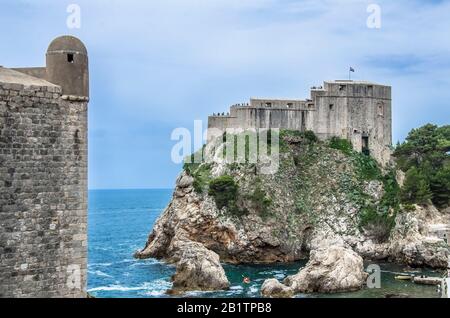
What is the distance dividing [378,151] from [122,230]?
53057mm

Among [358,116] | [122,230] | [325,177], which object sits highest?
[358,116]

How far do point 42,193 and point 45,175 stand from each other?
306 millimetres

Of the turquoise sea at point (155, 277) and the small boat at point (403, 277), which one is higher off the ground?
the small boat at point (403, 277)

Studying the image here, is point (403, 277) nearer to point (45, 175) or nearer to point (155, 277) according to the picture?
point (155, 277)

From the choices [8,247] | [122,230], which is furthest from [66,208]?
[122,230]

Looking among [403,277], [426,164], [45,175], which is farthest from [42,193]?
[426,164]

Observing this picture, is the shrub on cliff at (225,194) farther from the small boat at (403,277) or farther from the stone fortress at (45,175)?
the stone fortress at (45,175)

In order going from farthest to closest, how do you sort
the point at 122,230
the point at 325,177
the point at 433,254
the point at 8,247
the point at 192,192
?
the point at 122,230 < the point at 325,177 < the point at 192,192 < the point at 433,254 < the point at 8,247

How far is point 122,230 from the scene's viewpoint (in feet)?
379

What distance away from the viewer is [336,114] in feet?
239

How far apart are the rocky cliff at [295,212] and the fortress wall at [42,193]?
1837 inches

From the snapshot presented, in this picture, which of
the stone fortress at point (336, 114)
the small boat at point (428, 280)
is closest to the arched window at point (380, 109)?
the stone fortress at point (336, 114)

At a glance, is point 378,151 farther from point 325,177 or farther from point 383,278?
point 383,278

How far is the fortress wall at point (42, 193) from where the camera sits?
12.2m
